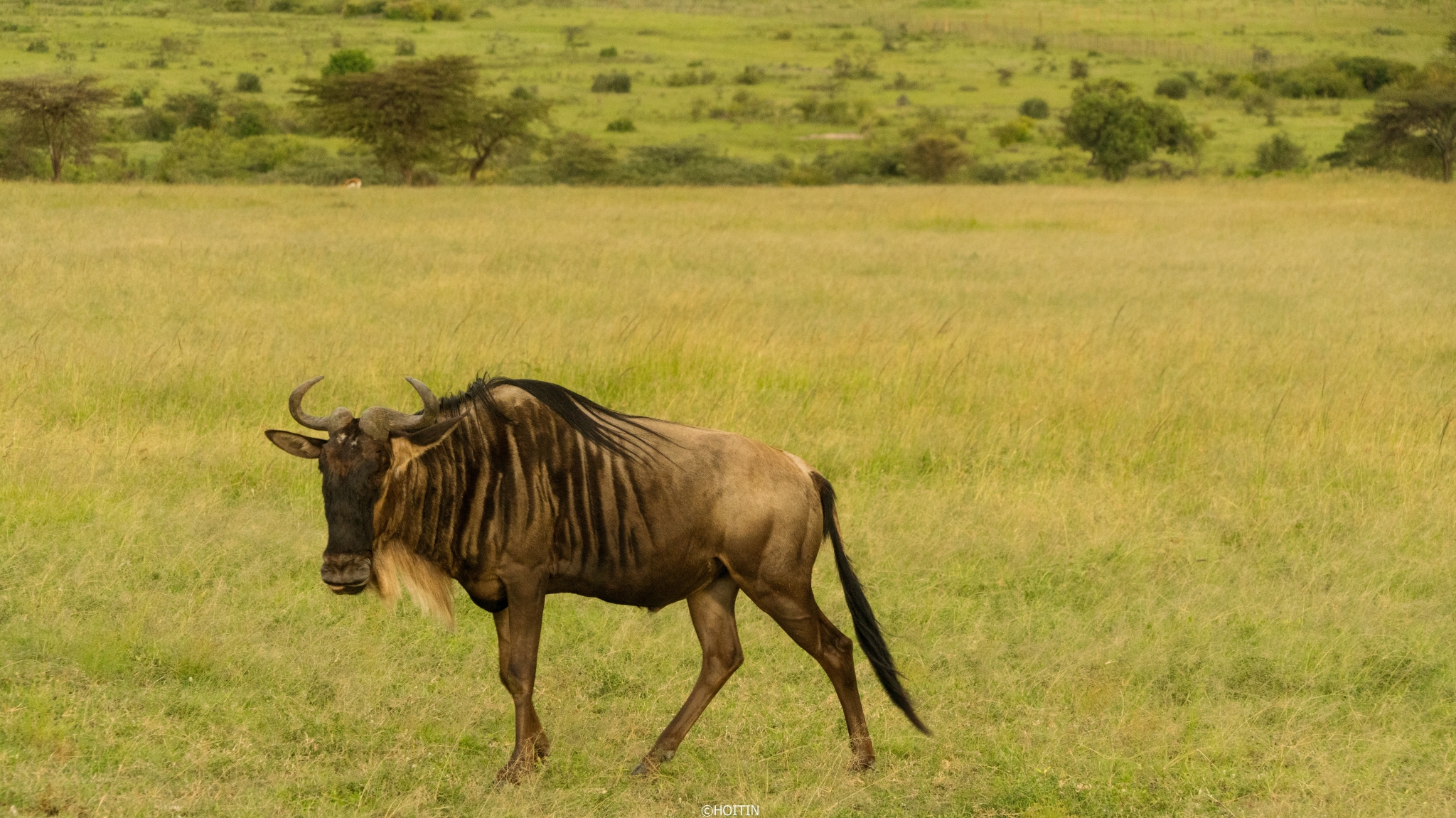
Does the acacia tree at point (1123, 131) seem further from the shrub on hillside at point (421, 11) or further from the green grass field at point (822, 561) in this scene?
the shrub on hillside at point (421, 11)

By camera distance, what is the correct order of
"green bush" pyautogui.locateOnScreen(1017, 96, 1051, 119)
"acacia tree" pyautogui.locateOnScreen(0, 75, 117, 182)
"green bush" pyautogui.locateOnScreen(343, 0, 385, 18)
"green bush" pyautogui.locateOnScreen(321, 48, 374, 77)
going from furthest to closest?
"green bush" pyautogui.locateOnScreen(343, 0, 385, 18), "green bush" pyautogui.locateOnScreen(321, 48, 374, 77), "green bush" pyautogui.locateOnScreen(1017, 96, 1051, 119), "acacia tree" pyautogui.locateOnScreen(0, 75, 117, 182)

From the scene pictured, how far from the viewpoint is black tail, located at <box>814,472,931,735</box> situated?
15.2ft

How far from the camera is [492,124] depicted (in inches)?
1560

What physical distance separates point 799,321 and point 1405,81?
158 ft

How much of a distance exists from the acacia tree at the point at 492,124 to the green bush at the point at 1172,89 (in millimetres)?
31644

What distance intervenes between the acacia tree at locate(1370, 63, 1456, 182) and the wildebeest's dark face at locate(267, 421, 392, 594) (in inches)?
1448

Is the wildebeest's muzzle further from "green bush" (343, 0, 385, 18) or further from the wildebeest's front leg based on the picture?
"green bush" (343, 0, 385, 18)

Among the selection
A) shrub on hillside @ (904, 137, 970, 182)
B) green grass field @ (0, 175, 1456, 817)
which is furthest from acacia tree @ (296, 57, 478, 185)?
green grass field @ (0, 175, 1456, 817)

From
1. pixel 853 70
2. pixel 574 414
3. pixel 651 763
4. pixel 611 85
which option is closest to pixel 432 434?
pixel 574 414

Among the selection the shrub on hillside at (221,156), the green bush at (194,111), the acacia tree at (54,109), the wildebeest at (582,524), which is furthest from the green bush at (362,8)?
the wildebeest at (582,524)

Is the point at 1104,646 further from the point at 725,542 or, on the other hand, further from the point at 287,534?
the point at 287,534

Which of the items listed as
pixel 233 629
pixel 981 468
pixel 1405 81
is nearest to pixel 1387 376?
pixel 981 468

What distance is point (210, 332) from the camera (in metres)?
11.0

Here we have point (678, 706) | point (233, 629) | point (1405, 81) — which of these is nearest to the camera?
point (678, 706)
